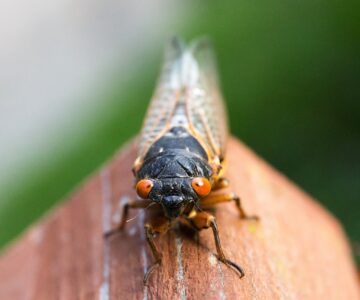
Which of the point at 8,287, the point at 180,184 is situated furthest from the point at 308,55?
the point at 8,287

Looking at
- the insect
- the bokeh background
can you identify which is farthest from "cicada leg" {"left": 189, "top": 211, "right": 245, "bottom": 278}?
the bokeh background

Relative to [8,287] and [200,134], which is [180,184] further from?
[8,287]

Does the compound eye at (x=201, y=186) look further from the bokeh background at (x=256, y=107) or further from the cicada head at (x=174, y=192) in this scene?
the bokeh background at (x=256, y=107)

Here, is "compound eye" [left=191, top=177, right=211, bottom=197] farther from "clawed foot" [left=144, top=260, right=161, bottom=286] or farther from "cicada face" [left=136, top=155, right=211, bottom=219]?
"clawed foot" [left=144, top=260, right=161, bottom=286]

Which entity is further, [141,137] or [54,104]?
[54,104]

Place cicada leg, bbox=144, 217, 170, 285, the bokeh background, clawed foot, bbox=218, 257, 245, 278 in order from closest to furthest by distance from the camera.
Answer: clawed foot, bbox=218, 257, 245, 278 → cicada leg, bbox=144, 217, 170, 285 → the bokeh background

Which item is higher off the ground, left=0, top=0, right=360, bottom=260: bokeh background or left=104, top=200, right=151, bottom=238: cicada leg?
left=104, top=200, right=151, bottom=238: cicada leg

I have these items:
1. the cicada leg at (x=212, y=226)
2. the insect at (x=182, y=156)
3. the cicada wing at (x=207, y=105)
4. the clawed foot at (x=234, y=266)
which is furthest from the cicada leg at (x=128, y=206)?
the clawed foot at (x=234, y=266)
